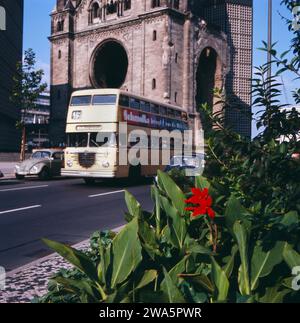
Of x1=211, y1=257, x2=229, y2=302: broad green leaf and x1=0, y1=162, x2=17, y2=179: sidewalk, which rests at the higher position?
x1=0, y1=162, x2=17, y2=179: sidewalk

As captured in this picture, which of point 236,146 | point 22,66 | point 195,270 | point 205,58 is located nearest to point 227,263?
point 195,270

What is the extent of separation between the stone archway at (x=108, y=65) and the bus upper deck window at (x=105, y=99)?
31.5m

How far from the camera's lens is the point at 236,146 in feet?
8.57

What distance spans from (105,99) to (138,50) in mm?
29129

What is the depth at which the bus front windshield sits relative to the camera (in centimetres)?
1741

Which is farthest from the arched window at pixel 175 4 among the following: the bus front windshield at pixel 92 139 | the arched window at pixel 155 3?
the bus front windshield at pixel 92 139

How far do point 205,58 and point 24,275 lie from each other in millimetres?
50593

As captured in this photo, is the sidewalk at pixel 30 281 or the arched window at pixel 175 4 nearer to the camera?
the sidewalk at pixel 30 281

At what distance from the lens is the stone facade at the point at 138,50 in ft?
142

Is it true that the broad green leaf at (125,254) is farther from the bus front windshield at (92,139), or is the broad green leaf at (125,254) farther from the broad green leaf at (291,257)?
the bus front windshield at (92,139)

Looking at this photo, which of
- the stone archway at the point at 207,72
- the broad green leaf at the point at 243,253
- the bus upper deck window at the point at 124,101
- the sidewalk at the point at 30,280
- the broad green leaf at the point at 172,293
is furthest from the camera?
the stone archway at the point at 207,72

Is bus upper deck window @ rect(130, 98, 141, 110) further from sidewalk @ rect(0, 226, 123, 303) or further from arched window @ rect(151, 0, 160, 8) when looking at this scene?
arched window @ rect(151, 0, 160, 8)

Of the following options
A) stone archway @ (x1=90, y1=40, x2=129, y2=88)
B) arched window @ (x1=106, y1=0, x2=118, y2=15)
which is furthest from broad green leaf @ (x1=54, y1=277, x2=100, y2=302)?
arched window @ (x1=106, y1=0, x2=118, y2=15)

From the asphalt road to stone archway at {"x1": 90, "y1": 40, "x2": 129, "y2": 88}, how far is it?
35.9 m
